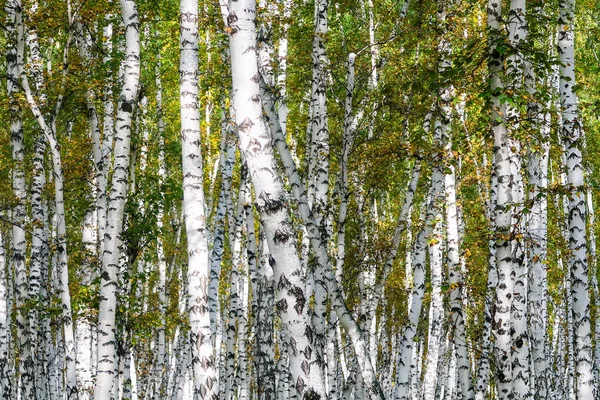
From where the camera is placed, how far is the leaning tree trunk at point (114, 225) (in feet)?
30.9

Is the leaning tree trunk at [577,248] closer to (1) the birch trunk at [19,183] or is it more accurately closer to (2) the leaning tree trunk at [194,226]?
(2) the leaning tree trunk at [194,226]

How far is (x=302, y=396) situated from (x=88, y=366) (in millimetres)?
7166

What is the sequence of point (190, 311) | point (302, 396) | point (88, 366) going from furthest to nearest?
point (88, 366) < point (190, 311) < point (302, 396)

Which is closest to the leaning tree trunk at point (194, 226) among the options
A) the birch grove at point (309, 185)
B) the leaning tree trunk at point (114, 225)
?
the birch grove at point (309, 185)

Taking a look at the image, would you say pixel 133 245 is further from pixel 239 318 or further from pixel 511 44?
pixel 511 44

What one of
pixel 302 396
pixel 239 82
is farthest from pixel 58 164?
pixel 302 396

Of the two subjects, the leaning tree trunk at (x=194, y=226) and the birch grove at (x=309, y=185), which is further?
the leaning tree trunk at (x=194, y=226)

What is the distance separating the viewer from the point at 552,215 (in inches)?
859

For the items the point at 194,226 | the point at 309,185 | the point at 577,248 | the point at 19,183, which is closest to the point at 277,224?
the point at 194,226

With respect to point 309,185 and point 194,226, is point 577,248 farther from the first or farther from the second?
point 194,226

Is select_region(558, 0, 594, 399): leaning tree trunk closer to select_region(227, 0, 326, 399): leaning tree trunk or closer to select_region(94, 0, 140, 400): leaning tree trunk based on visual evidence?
select_region(227, 0, 326, 399): leaning tree trunk

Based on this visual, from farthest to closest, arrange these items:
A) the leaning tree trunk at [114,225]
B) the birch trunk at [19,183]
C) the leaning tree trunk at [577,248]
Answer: the birch trunk at [19,183], the leaning tree trunk at [577,248], the leaning tree trunk at [114,225]

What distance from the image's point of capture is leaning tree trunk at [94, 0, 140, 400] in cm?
943

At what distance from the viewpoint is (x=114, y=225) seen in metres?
9.58
